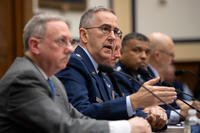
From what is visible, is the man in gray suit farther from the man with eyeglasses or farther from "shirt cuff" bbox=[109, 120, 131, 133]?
the man with eyeglasses

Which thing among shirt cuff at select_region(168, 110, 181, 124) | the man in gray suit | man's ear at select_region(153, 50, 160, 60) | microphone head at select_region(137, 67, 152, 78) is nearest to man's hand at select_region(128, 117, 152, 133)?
the man in gray suit

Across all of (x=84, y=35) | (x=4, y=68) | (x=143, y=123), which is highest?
(x=84, y=35)

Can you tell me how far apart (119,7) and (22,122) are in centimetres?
416

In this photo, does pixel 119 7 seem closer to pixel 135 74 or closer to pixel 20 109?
pixel 135 74

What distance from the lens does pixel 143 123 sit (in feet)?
5.96

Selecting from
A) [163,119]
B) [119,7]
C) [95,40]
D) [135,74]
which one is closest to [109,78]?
[95,40]

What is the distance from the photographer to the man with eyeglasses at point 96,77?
2219mm

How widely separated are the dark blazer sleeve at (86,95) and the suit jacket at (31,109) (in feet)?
1.58

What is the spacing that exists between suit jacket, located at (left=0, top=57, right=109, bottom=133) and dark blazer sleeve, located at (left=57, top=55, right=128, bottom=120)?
1.58 feet

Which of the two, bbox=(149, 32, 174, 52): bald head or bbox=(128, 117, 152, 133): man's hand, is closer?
bbox=(128, 117, 152, 133): man's hand

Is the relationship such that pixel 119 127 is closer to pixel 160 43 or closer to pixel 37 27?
pixel 37 27

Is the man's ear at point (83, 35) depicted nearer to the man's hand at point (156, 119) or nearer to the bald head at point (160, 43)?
the man's hand at point (156, 119)

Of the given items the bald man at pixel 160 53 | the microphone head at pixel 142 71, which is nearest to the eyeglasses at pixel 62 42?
the microphone head at pixel 142 71

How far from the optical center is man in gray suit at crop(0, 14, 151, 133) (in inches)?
66.2
